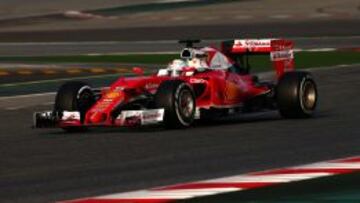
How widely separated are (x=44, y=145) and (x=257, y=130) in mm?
3183

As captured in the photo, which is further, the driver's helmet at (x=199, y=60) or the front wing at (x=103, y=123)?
the driver's helmet at (x=199, y=60)

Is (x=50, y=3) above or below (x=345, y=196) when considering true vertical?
above

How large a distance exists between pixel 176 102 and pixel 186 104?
37 centimetres

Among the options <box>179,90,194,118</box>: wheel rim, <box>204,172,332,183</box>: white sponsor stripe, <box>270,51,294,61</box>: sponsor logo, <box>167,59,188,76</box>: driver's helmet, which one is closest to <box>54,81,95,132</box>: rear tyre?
<box>167,59,188,76</box>: driver's helmet

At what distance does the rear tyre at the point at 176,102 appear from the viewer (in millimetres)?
18156

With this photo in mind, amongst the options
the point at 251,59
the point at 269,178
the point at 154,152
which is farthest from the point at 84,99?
the point at 251,59

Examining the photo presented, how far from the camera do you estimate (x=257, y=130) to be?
18.2m

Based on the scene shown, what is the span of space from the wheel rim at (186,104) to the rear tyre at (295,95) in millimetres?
1835

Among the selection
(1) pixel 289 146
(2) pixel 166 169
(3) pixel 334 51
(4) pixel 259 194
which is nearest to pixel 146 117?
(1) pixel 289 146

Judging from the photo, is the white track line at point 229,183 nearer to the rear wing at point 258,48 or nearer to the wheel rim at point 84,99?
the wheel rim at point 84,99

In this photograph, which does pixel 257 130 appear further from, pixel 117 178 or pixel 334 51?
pixel 334 51

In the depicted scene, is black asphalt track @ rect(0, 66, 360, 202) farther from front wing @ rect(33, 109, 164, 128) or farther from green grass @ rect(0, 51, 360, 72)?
green grass @ rect(0, 51, 360, 72)

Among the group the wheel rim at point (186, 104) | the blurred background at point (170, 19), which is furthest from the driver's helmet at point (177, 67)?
the blurred background at point (170, 19)

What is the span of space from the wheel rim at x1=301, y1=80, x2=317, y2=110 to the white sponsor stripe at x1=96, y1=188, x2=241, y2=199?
8.63m
